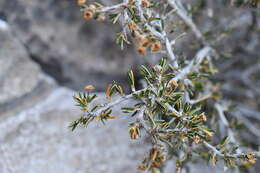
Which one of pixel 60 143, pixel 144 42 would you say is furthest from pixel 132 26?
pixel 60 143

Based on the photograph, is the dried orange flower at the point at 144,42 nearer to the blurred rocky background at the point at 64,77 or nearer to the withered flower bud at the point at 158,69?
the withered flower bud at the point at 158,69

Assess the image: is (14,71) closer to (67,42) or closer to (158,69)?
(67,42)

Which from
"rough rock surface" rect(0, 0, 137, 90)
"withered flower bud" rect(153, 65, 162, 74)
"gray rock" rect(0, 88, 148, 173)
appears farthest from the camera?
"rough rock surface" rect(0, 0, 137, 90)

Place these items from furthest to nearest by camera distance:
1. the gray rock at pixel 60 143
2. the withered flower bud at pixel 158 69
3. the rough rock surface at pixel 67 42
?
the rough rock surface at pixel 67 42 < the gray rock at pixel 60 143 < the withered flower bud at pixel 158 69

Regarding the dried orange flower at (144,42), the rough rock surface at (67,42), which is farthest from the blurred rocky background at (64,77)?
the dried orange flower at (144,42)

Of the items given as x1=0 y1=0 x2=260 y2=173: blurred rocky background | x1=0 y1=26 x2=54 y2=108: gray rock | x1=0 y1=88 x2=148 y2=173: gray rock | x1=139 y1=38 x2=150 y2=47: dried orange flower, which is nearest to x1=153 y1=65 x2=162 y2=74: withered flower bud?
x1=139 y1=38 x2=150 y2=47: dried orange flower

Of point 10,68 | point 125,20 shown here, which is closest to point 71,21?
point 10,68

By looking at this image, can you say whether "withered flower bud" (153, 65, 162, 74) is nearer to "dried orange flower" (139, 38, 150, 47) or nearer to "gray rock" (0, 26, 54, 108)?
"dried orange flower" (139, 38, 150, 47)

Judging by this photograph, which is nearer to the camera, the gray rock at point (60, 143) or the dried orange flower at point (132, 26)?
the dried orange flower at point (132, 26)
